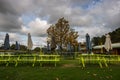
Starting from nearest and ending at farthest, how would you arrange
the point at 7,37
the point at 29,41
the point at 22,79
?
the point at 22,79
the point at 7,37
the point at 29,41

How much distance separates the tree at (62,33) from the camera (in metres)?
45.0

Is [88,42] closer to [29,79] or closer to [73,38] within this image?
[29,79]

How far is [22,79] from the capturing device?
316 inches

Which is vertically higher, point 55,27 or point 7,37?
point 55,27

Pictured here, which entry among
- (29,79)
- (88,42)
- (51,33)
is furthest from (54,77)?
(51,33)

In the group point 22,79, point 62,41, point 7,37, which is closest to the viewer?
point 22,79

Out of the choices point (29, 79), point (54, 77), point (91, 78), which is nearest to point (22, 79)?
point (29, 79)

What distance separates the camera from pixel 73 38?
45.8 meters

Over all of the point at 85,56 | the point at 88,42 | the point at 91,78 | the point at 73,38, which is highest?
the point at 73,38

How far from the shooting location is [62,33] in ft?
152

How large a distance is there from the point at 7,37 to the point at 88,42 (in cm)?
726

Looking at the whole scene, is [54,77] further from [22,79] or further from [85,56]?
[85,56]

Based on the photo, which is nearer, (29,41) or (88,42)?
(88,42)

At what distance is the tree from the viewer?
45.0 metres
